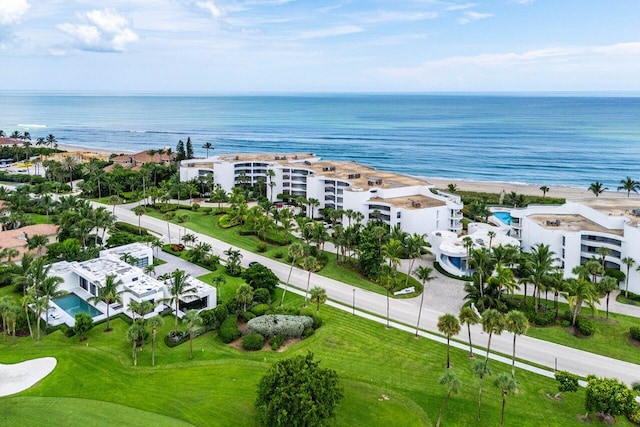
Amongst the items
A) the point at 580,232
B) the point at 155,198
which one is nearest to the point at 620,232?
the point at 580,232

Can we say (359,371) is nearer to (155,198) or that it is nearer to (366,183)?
(366,183)

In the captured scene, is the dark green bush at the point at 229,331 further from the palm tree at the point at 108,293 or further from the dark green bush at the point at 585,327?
the dark green bush at the point at 585,327

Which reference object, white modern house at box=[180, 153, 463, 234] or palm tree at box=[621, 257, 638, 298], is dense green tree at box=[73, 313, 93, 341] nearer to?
white modern house at box=[180, 153, 463, 234]

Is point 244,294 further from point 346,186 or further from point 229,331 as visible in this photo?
point 346,186

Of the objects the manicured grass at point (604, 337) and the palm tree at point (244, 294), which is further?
the palm tree at point (244, 294)

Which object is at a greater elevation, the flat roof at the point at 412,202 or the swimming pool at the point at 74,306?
the flat roof at the point at 412,202

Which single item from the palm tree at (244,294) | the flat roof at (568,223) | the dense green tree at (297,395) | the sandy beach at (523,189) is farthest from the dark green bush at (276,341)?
the sandy beach at (523,189)

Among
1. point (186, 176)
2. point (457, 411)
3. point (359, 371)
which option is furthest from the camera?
point (186, 176)
